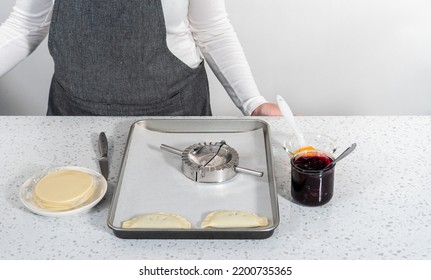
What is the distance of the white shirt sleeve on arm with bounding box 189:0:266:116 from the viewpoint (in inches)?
64.5

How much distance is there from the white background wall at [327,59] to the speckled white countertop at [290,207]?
1.20 meters

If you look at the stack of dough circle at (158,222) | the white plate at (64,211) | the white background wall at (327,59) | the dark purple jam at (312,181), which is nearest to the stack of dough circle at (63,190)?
the white plate at (64,211)

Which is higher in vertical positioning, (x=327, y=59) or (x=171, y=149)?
(x=171, y=149)

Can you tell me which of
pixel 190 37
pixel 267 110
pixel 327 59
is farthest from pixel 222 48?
pixel 327 59

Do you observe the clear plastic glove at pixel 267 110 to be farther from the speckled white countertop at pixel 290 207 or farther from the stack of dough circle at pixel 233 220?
the stack of dough circle at pixel 233 220

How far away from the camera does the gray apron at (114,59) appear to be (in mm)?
1557

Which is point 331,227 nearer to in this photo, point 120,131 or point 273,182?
point 273,182

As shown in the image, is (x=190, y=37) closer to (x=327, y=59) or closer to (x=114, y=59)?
(x=114, y=59)

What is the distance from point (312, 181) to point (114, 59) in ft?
2.29

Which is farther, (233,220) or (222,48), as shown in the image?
(222,48)

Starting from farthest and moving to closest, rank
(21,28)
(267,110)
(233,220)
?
(21,28)
(267,110)
(233,220)

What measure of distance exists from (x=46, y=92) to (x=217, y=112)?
76 cm

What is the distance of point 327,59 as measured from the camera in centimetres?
266

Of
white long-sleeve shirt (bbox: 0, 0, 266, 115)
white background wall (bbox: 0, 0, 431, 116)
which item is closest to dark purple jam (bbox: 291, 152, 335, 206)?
white long-sleeve shirt (bbox: 0, 0, 266, 115)
